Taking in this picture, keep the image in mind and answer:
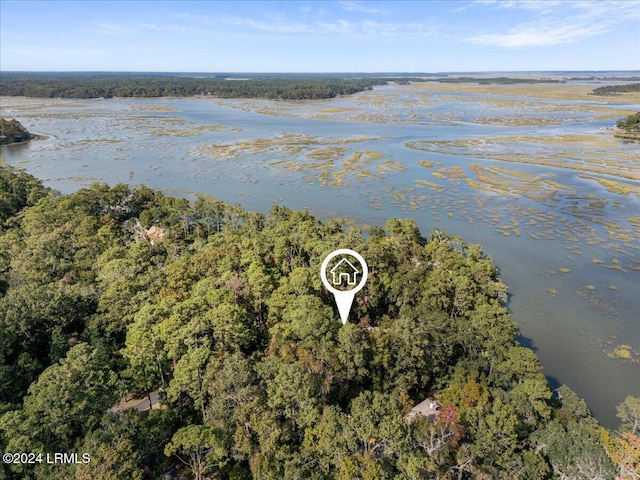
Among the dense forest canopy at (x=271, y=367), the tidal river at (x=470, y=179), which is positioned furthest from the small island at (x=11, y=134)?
the dense forest canopy at (x=271, y=367)

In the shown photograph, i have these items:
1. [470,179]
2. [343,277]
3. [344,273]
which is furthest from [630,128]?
[344,273]

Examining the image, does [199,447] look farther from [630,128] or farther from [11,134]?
[630,128]

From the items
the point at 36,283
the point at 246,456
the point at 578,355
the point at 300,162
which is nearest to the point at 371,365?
the point at 246,456

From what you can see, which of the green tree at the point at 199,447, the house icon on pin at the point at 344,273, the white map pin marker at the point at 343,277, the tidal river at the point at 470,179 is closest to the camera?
the green tree at the point at 199,447

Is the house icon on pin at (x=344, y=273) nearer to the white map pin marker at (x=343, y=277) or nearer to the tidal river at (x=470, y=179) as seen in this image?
the white map pin marker at (x=343, y=277)

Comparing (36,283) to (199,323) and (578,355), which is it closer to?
(199,323)

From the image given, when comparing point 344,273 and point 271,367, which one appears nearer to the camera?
point 271,367
